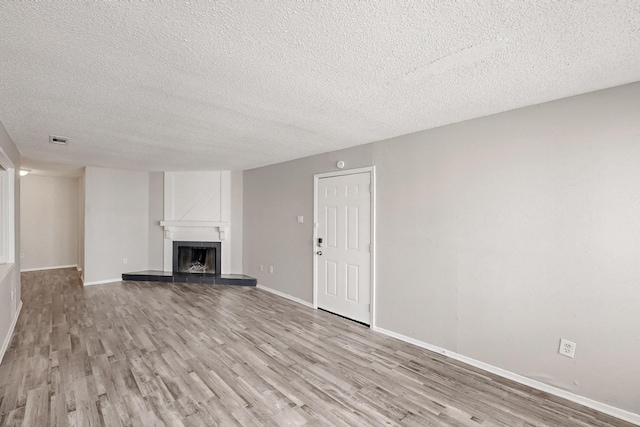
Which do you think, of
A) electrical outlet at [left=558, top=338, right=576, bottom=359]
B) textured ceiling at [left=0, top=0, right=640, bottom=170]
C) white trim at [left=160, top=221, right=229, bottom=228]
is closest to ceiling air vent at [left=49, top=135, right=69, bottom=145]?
textured ceiling at [left=0, top=0, right=640, bottom=170]

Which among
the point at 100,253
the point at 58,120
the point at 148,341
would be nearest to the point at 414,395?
the point at 148,341

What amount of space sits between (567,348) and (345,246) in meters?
2.48

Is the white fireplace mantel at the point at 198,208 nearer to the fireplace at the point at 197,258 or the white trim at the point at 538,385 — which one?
the fireplace at the point at 197,258

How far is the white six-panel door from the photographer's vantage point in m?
3.85

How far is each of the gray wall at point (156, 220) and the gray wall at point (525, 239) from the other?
193 inches

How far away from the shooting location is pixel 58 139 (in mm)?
3482

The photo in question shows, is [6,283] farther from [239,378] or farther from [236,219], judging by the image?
[236,219]

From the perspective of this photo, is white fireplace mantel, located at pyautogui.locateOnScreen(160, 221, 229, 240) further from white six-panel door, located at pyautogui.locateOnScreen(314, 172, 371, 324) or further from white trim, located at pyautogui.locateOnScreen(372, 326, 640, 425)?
white trim, located at pyautogui.locateOnScreen(372, 326, 640, 425)

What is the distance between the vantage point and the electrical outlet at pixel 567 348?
2.29 meters

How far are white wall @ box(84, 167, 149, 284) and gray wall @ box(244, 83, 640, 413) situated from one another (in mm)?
5307

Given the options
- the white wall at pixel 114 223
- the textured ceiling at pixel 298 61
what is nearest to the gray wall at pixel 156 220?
the white wall at pixel 114 223

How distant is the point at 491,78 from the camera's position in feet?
6.52

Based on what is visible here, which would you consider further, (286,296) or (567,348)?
(286,296)

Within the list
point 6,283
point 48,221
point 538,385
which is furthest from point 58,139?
point 538,385
